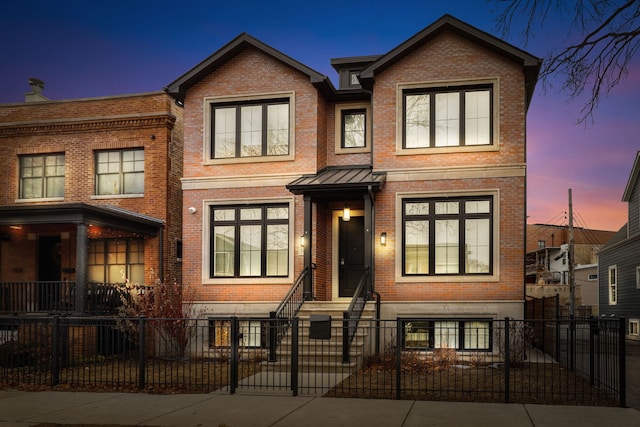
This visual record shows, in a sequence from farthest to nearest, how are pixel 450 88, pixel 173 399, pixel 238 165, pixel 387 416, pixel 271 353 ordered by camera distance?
pixel 238 165, pixel 450 88, pixel 271 353, pixel 173 399, pixel 387 416

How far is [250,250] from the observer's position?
18797 millimetres

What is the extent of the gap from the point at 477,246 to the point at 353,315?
4.00 metres

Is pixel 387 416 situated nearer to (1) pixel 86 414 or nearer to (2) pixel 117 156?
(1) pixel 86 414

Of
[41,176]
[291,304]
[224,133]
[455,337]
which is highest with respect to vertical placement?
[224,133]

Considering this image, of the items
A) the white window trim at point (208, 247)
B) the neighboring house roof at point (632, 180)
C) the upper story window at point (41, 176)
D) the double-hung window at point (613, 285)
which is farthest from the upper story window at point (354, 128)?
the double-hung window at point (613, 285)

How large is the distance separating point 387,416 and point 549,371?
21.3ft

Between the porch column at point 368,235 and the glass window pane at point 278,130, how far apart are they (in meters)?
3.18

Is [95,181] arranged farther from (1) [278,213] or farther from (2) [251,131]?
(1) [278,213]

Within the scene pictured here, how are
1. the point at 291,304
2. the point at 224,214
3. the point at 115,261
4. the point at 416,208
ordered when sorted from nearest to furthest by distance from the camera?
the point at 291,304 → the point at 416,208 → the point at 224,214 → the point at 115,261

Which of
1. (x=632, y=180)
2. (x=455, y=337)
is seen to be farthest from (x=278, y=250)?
(x=632, y=180)

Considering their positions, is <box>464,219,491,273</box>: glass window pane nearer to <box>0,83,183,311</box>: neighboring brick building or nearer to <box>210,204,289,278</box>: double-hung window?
<box>210,204,289,278</box>: double-hung window

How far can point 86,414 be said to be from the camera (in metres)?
9.91

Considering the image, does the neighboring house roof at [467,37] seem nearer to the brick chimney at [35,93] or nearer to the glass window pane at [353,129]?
the glass window pane at [353,129]

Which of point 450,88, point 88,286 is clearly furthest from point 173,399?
point 450,88
